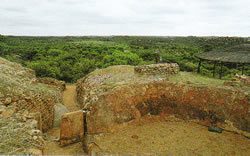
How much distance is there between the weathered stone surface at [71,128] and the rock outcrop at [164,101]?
0.32 meters

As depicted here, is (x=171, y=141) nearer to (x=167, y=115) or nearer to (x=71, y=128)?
(x=167, y=115)

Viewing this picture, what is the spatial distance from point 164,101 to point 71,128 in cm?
384

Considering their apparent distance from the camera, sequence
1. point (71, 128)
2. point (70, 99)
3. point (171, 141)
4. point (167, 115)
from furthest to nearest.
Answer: point (70, 99) < point (167, 115) < point (71, 128) < point (171, 141)

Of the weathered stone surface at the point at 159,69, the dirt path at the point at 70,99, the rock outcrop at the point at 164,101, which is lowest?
the dirt path at the point at 70,99

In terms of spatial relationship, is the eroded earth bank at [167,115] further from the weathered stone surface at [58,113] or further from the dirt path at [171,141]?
the weathered stone surface at [58,113]

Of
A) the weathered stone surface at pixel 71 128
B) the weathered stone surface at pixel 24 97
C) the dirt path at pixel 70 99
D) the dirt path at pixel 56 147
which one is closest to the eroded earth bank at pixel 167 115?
the weathered stone surface at pixel 71 128

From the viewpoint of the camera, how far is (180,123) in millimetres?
11500

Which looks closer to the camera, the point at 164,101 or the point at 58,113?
the point at 164,101

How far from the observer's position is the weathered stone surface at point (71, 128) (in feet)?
33.3

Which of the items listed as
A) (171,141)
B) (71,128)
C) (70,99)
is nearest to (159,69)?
(171,141)

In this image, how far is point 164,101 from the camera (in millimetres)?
11914

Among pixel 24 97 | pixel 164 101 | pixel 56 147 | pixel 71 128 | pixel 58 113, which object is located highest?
pixel 24 97

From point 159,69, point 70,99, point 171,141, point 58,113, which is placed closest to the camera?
point 171,141

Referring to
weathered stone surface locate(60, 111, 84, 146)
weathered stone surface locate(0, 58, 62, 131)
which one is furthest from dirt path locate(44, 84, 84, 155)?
weathered stone surface locate(0, 58, 62, 131)
